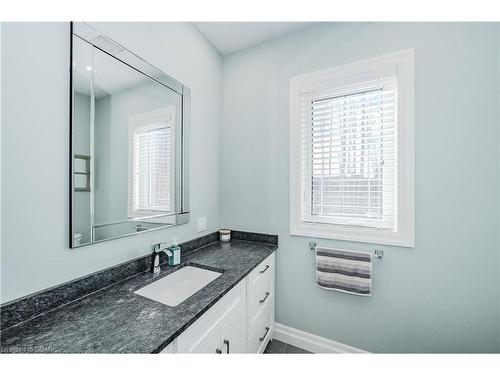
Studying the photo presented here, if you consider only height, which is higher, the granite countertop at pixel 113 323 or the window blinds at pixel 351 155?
the window blinds at pixel 351 155

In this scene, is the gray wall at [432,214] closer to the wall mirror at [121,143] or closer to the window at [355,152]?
the window at [355,152]

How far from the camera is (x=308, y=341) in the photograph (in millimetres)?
1580

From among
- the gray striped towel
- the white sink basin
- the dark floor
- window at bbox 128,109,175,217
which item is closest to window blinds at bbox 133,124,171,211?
window at bbox 128,109,175,217

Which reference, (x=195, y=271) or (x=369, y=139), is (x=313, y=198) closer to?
(x=369, y=139)

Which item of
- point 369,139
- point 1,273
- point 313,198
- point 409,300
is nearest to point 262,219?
point 313,198

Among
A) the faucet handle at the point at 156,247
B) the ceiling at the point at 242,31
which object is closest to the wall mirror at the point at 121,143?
the faucet handle at the point at 156,247

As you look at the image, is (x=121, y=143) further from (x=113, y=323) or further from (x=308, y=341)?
(x=308, y=341)

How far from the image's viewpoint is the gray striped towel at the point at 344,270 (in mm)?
1376

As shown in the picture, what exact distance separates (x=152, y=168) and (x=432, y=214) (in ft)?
5.81

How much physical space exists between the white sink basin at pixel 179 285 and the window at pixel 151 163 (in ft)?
1.34

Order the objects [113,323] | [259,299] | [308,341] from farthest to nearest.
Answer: [308,341], [259,299], [113,323]

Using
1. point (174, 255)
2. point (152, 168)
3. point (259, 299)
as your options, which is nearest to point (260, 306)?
point (259, 299)

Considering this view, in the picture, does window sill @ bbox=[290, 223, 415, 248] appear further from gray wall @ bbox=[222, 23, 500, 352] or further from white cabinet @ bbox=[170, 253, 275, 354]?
white cabinet @ bbox=[170, 253, 275, 354]

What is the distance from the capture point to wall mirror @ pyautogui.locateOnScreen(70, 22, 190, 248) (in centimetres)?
91
